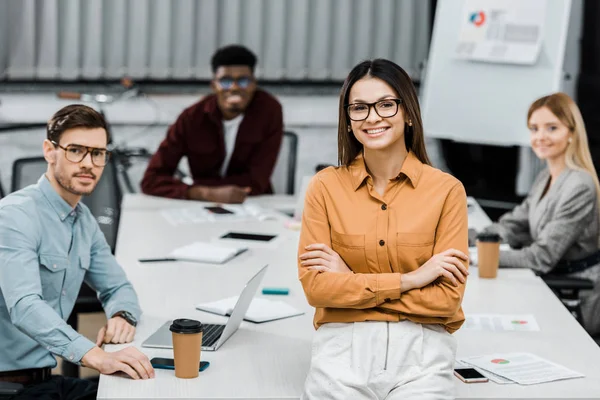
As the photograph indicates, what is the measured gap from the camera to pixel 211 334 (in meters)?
2.11

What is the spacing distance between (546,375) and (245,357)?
0.65 metres

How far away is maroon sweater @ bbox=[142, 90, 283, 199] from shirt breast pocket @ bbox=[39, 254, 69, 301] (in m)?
1.92

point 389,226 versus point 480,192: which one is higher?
point 389,226

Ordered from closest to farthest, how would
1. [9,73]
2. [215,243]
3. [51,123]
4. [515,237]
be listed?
[51,123]
[215,243]
[515,237]
[9,73]

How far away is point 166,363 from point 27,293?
0.36 meters

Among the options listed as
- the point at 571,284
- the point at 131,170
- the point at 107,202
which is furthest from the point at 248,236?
the point at 131,170

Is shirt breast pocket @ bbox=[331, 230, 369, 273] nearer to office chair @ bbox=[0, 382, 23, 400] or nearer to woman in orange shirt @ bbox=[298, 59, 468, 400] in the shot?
woman in orange shirt @ bbox=[298, 59, 468, 400]

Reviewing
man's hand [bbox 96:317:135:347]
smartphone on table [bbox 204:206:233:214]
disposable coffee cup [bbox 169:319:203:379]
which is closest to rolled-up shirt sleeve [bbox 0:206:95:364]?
man's hand [bbox 96:317:135:347]

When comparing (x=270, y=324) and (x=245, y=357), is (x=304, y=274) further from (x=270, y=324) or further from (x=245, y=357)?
(x=270, y=324)

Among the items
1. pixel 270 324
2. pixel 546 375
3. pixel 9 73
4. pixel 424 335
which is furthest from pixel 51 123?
pixel 9 73

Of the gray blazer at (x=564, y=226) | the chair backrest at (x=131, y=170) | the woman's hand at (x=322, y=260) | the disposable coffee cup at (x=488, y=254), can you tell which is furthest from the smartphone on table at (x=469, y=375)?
the chair backrest at (x=131, y=170)

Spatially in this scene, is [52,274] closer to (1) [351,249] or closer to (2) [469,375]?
(1) [351,249]

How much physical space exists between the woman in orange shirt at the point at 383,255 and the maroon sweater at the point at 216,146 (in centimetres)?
228

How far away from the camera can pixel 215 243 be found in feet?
10.5
